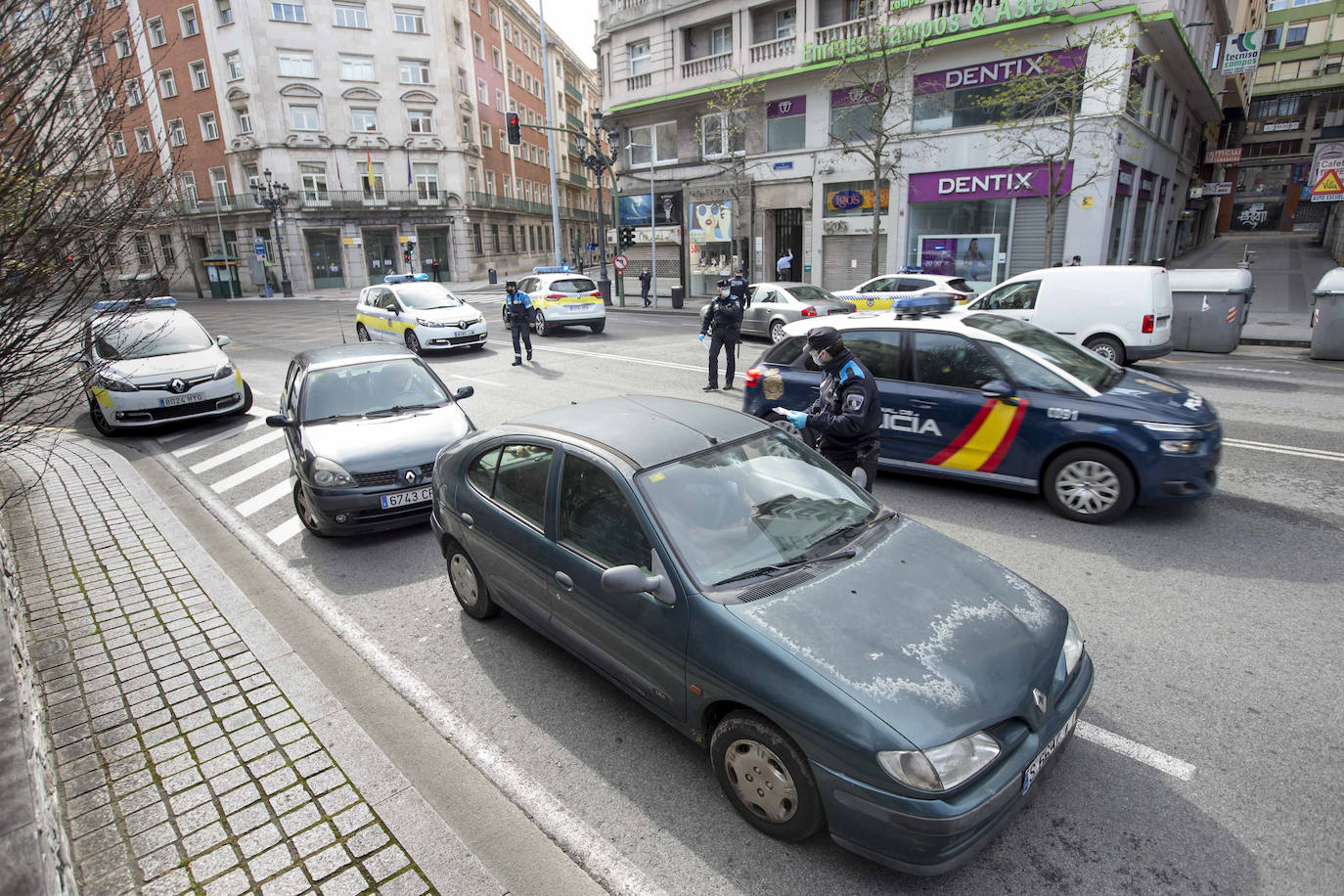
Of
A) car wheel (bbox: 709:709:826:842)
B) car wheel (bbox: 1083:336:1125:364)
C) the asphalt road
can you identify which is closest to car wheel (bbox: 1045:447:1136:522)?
the asphalt road

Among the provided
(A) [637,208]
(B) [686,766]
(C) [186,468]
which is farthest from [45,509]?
(A) [637,208]

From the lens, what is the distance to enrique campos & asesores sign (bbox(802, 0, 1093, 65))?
22.0m

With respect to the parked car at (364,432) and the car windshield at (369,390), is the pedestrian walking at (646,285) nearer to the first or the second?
the parked car at (364,432)

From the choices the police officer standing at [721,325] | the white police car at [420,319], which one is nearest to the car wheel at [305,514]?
the police officer standing at [721,325]

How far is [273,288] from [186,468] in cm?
4298

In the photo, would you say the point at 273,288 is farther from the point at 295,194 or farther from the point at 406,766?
the point at 406,766

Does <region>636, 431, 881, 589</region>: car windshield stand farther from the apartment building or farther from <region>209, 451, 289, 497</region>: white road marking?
the apartment building

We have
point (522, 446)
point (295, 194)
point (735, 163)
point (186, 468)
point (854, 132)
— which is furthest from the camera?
point (295, 194)

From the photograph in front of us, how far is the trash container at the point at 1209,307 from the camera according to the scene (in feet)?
45.1

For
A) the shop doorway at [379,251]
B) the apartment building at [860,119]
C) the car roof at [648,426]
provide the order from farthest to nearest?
1. the shop doorway at [379,251]
2. the apartment building at [860,119]
3. the car roof at [648,426]

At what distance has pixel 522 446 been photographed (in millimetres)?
4324

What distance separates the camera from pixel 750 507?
3678 millimetres

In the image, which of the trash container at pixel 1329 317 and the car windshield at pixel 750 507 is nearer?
the car windshield at pixel 750 507

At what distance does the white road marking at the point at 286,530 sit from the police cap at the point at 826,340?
4992 millimetres
